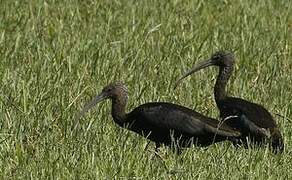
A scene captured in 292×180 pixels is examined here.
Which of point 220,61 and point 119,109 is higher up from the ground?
point 220,61

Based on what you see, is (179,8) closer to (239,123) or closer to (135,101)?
(135,101)

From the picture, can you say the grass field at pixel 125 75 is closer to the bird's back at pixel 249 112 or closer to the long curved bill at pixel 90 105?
the long curved bill at pixel 90 105

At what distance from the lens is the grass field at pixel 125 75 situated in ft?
24.6

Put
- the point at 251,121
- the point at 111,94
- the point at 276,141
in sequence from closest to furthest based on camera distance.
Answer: the point at 276,141, the point at 251,121, the point at 111,94

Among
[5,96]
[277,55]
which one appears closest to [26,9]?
[277,55]

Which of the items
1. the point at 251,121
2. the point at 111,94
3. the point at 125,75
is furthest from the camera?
the point at 125,75

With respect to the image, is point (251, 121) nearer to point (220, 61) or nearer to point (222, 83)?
point (222, 83)

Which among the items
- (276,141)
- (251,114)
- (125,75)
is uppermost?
(251,114)

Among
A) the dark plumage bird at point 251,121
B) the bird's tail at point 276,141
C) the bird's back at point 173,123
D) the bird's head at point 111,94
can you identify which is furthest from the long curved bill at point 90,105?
the bird's tail at point 276,141

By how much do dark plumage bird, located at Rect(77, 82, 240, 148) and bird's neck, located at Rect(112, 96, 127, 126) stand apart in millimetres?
37

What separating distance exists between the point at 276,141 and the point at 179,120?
2.28 ft

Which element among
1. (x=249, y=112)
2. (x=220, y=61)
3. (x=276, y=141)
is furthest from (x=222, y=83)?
(x=276, y=141)

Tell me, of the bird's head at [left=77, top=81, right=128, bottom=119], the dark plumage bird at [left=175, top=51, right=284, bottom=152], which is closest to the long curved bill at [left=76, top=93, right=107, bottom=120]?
the bird's head at [left=77, top=81, right=128, bottom=119]

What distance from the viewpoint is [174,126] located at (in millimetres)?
8312
